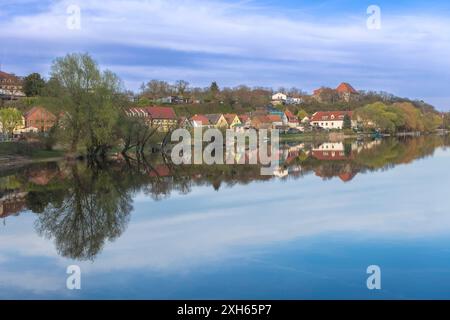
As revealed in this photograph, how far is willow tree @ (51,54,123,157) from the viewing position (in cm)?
3184

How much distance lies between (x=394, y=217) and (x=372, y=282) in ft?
17.6

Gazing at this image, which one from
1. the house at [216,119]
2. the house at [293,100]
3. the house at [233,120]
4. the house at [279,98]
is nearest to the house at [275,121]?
the house at [233,120]

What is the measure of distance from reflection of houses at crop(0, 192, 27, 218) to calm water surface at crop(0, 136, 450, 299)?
49 millimetres

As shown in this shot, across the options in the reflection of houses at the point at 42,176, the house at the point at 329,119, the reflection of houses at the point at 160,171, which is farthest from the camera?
the house at the point at 329,119

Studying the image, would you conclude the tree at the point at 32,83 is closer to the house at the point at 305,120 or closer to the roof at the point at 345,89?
the house at the point at 305,120

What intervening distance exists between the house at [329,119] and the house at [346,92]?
20.3 meters

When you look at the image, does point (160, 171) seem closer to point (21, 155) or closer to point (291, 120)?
point (21, 155)

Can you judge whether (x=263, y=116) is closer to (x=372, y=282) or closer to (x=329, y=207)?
(x=329, y=207)

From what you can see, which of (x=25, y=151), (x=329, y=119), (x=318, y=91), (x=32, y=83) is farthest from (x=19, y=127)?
(x=318, y=91)

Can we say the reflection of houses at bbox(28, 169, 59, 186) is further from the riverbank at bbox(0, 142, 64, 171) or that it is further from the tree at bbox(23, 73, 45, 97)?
the tree at bbox(23, 73, 45, 97)

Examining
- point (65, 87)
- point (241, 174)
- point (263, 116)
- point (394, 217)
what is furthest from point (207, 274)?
point (263, 116)

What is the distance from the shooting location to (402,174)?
Result: 23906 mm

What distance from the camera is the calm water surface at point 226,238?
25.9 feet

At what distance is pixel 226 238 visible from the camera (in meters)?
11.0
